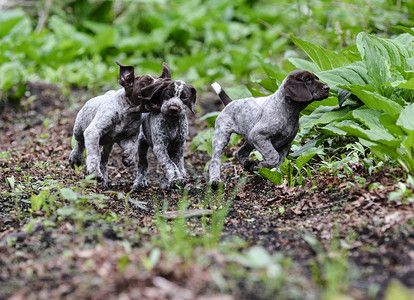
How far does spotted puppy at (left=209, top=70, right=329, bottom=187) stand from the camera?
4215mm

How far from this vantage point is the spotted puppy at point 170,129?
14.0 ft

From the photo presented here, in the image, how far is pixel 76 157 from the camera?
505cm

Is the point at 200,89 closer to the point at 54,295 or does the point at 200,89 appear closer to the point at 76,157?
the point at 76,157

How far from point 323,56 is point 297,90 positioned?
134 cm

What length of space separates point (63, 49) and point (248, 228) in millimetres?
8317

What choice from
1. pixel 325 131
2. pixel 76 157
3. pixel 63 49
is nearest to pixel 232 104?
pixel 325 131

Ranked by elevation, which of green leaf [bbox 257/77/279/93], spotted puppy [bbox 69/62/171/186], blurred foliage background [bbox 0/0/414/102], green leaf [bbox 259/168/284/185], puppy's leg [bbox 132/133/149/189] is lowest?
blurred foliage background [bbox 0/0/414/102]

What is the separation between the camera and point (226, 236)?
10.9ft

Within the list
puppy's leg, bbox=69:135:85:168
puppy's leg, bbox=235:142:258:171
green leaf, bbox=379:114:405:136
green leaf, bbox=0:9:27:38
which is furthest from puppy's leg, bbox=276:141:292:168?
green leaf, bbox=0:9:27:38

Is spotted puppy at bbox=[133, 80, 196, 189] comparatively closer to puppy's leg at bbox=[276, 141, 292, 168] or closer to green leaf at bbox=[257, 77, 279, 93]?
puppy's leg at bbox=[276, 141, 292, 168]

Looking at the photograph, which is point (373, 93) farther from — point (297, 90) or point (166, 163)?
point (166, 163)

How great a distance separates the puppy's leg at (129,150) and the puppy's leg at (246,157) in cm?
105

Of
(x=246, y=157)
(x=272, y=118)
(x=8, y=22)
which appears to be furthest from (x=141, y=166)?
(x=8, y=22)

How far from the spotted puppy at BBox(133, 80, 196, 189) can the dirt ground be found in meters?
0.26
